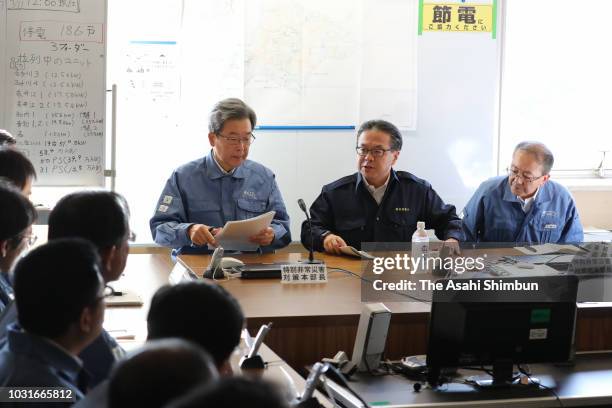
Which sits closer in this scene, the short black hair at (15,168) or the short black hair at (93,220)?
the short black hair at (93,220)

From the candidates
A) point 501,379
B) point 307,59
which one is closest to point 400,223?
point 307,59

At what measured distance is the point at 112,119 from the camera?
441cm

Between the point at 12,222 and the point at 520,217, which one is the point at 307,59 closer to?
the point at 520,217

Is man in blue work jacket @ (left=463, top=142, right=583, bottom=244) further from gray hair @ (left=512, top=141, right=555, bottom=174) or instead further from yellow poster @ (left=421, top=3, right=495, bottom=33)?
yellow poster @ (left=421, top=3, right=495, bottom=33)

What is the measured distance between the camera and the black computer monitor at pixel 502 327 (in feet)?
7.63

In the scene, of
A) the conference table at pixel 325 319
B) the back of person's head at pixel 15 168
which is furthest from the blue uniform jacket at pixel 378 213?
the back of person's head at pixel 15 168

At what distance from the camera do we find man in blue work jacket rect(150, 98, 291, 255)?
391 centimetres

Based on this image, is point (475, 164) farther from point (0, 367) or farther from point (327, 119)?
point (0, 367)

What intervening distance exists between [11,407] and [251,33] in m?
3.41

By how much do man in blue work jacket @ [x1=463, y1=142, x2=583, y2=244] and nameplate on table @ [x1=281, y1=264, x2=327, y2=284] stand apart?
1.25 metres

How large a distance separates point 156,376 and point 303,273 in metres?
2.33

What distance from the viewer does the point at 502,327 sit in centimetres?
239

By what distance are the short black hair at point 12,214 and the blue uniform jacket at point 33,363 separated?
26.4 inches

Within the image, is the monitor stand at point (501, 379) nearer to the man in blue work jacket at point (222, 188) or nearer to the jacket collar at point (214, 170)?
the man in blue work jacket at point (222, 188)
